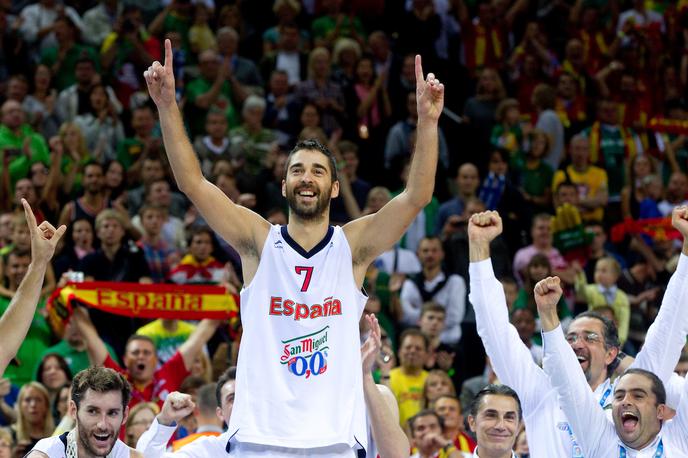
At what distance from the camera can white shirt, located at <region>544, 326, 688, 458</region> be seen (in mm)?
7516

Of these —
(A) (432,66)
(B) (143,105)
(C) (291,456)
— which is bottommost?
(C) (291,456)

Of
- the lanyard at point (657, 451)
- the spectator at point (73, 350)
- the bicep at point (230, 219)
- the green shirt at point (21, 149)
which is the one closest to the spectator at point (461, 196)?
the green shirt at point (21, 149)

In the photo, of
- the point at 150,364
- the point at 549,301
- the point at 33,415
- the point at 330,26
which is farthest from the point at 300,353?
the point at 330,26

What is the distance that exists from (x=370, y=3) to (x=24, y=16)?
474 centimetres

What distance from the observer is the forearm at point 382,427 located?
7.71m

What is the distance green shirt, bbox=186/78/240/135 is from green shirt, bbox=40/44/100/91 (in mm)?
1203

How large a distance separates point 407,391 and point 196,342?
2.00 metres

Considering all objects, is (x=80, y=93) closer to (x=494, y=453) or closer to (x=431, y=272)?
(x=431, y=272)

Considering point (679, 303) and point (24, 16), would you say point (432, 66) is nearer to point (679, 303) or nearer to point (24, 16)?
point (24, 16)

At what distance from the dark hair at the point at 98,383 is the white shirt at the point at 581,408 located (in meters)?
2.33

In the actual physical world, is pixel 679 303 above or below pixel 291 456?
above

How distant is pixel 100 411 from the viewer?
279 inches

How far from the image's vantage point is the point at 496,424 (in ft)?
25.8

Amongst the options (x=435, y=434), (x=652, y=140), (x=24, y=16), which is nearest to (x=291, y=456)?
(x=435, y=434)
